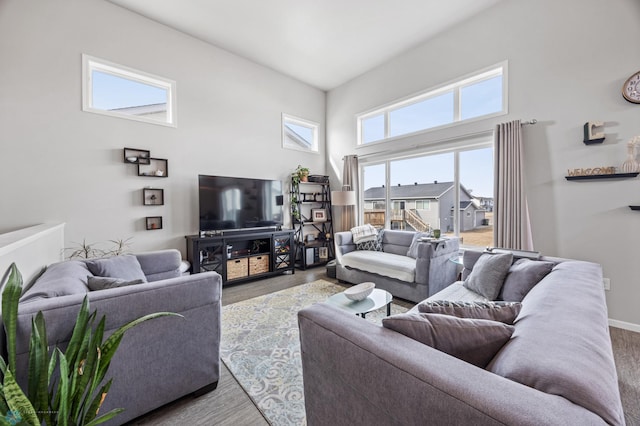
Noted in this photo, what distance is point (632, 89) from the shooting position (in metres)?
2.48

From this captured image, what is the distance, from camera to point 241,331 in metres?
2.54

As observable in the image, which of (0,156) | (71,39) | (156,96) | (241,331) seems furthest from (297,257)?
(71,39)

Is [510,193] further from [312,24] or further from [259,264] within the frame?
[259,264]

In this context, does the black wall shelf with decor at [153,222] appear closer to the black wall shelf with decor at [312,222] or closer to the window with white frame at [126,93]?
the window with white frame at [126,93]

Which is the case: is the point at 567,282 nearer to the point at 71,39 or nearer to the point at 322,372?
the point at 322,372

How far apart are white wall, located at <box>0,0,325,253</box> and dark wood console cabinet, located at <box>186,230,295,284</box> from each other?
0.43m

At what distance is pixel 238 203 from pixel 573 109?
4.44 meters

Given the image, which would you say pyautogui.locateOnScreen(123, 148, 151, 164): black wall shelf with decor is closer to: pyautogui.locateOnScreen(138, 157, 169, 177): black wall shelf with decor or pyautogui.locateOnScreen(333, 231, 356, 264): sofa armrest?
pyautogui.locateOnScreen(138, 157, 169, 177): black wall shelf with decor

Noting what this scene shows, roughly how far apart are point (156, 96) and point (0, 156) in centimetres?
182

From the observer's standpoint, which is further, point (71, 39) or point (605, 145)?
point (71, 39)

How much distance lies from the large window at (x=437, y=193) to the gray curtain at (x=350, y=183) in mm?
238

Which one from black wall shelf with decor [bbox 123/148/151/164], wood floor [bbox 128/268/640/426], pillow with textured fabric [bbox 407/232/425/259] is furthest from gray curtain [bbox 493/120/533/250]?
black wall shelf with decor [bbox 123/148/151/164]

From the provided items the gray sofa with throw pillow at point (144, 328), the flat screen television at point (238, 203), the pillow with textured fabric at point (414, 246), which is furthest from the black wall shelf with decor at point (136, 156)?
the pillow with textured fabric at point (414, 246)

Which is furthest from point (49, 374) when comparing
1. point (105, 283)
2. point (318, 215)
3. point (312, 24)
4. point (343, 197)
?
point (318, 215)
